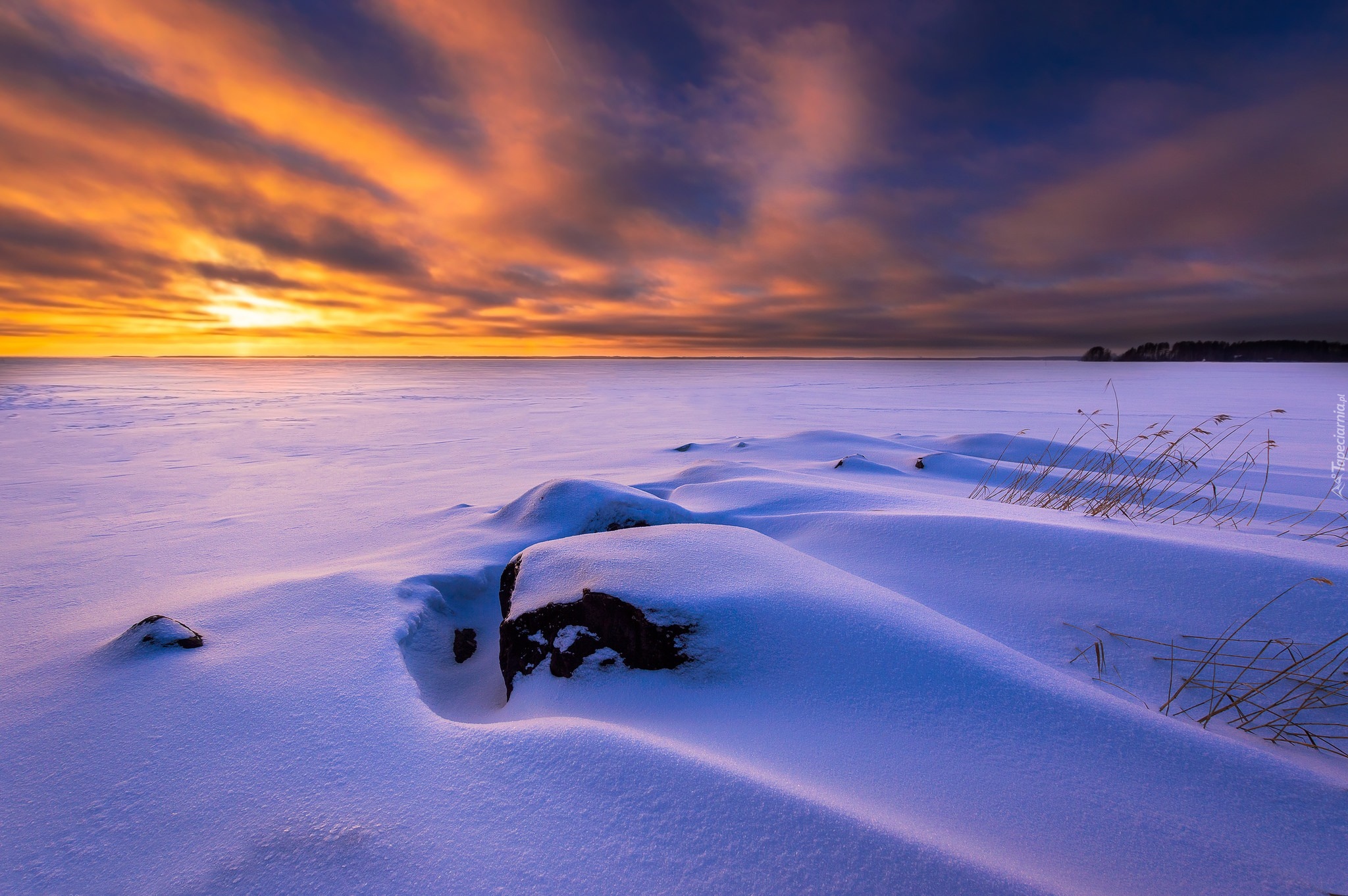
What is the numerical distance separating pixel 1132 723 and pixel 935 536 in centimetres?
125

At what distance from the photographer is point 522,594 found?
2299mm

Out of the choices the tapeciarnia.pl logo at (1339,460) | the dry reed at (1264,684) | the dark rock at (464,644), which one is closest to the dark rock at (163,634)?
the dark rock at (464,644)

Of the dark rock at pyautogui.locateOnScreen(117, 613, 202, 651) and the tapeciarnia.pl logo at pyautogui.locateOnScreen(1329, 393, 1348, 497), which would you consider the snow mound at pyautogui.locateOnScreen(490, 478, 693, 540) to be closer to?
the dark rock at pyautogui.locateOnScreen(117, 613, 202, 651)

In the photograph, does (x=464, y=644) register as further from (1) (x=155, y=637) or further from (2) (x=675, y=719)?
(2) (x=675, y=719)

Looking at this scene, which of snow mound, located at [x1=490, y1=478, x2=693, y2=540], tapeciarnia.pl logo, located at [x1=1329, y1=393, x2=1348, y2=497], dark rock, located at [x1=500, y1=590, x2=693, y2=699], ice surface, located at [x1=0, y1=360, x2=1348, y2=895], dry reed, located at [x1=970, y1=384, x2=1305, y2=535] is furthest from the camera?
tapeciarnia.pl logo, located at [x1=1329, y1=393, x2=1348, y2=497]

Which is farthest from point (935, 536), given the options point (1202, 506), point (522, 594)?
point (1202, 506)

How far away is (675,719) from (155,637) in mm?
2067

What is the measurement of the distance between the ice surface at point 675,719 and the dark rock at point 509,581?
0.40 feet

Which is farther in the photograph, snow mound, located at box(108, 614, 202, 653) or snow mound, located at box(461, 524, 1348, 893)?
snow mound, located at box(108, 614, 202, 653)

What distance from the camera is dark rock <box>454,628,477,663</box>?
101 inches

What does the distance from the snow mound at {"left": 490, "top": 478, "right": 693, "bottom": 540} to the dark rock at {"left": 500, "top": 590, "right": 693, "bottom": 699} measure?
124cm

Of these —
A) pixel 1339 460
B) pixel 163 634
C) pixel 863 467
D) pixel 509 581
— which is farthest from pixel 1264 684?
pixel 1339 460

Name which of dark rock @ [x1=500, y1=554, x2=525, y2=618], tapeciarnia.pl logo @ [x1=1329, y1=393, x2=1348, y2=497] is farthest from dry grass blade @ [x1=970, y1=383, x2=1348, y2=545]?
dark rock @ [x1=500, y1=554, x2=525, y2=618]

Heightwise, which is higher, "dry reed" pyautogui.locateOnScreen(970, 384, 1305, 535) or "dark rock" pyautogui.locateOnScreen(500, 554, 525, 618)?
"dark rock" pyautogui.locateOnScreen(500, 554, 525, 618)
